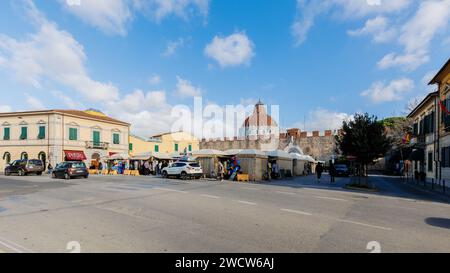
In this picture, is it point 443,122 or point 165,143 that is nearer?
point 443,122

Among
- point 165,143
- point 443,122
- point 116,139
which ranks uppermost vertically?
point 443,122

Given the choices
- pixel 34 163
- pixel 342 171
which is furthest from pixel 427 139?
pixel 34 163

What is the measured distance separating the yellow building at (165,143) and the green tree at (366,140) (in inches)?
1327

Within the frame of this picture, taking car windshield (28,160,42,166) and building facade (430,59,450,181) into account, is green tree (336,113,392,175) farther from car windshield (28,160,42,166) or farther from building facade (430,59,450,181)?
car windshield (28,160,42,166)

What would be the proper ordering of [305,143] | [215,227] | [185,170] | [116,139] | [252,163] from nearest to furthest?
1. [215,227]
2. [185,170]
3. [252,163]
4. [116,139]
5. [305,143]

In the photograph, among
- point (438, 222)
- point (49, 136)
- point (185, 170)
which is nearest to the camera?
point (438, 222)

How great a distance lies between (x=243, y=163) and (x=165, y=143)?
34982 mm

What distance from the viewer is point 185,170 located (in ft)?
81.8

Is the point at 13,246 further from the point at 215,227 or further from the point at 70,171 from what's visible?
the point at 70,171
